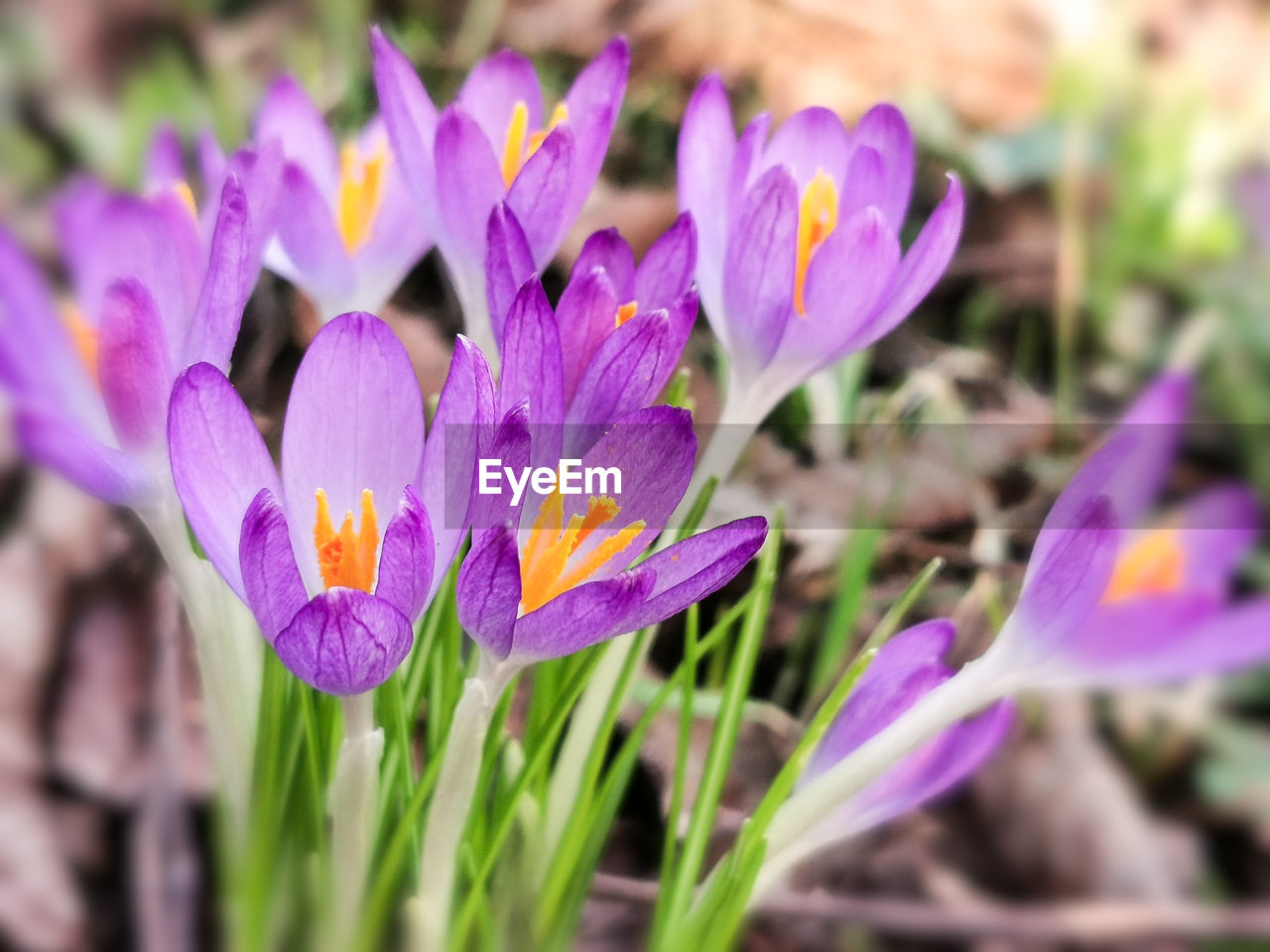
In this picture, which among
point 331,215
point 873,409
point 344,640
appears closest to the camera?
point 344,640

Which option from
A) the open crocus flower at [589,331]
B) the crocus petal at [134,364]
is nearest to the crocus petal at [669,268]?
the open crocus flower at [589,331]

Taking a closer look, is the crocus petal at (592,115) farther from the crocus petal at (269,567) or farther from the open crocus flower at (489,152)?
the crocus petal at (269,567)

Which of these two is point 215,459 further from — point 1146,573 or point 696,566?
point 1146,573

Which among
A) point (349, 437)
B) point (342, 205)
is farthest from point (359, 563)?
point (342, 205)

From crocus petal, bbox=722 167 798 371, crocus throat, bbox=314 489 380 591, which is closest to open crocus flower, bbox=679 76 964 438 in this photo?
crocus petal, bbox=722 167 798 371

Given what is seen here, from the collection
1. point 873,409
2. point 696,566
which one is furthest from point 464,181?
point 873,409

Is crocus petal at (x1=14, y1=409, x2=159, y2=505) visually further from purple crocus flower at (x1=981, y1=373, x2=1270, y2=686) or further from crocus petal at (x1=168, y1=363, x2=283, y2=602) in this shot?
purple crocus flower at (x1=981, y1=373, x2=1270, y2=686)

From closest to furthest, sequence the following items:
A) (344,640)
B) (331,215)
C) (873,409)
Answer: (344,640), (331,215), (873,409)
